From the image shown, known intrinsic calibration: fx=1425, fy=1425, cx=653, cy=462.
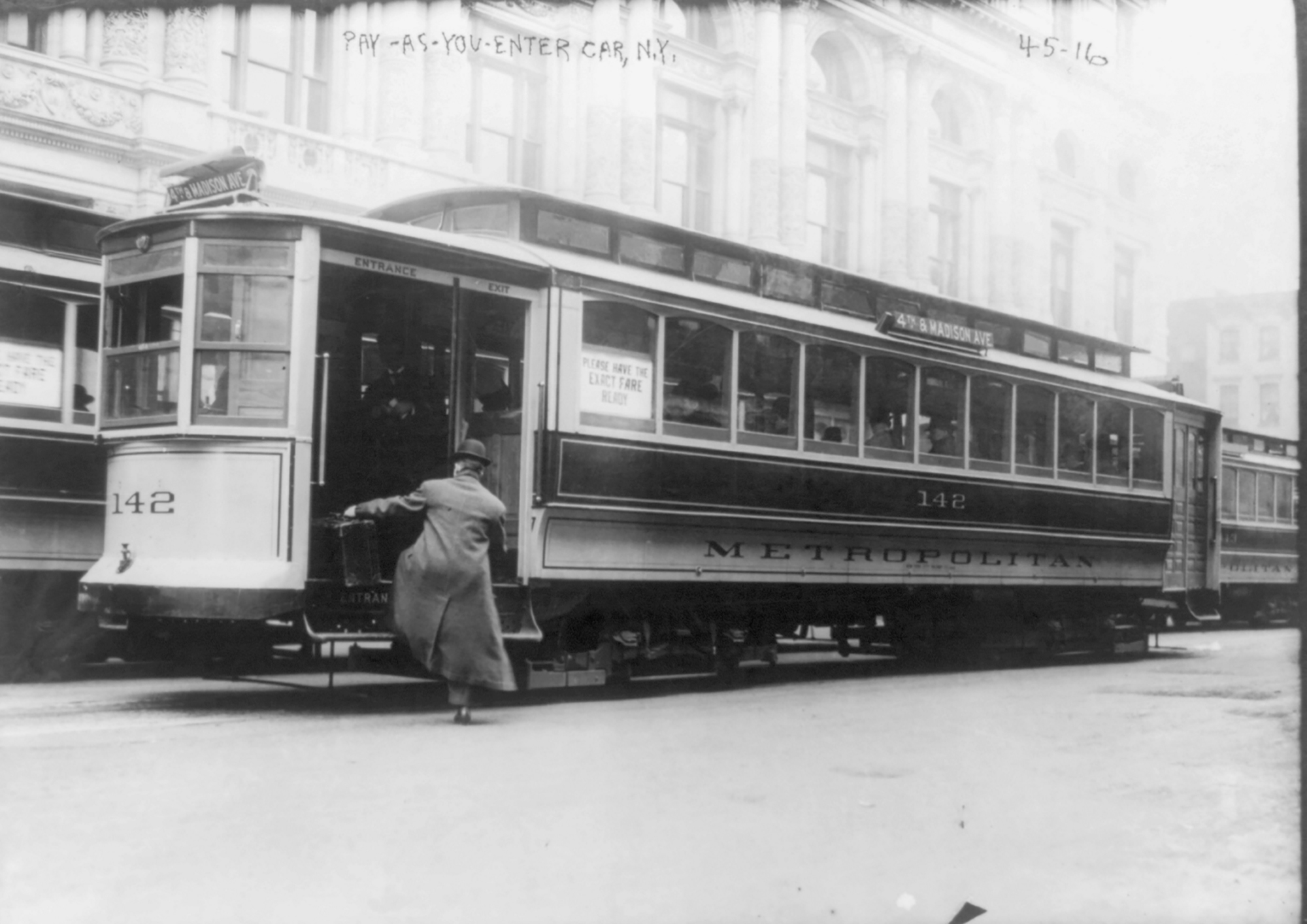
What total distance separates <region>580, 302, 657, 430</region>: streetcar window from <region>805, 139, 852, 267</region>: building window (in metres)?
2.34

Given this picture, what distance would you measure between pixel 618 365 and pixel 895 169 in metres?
3.38

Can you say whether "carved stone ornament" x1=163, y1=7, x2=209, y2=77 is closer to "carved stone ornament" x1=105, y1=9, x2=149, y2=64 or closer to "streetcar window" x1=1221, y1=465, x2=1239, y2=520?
"carved stone ornament" x1=105, y1=9, x2=149, y2=64

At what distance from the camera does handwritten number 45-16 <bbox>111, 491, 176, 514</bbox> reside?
27.4 feet

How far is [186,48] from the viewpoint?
13180 millimetres

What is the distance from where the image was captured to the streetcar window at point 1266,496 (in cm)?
1862

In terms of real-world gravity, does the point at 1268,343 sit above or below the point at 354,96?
below

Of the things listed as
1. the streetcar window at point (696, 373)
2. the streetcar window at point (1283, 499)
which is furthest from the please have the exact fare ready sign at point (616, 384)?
the streetcar window at point (1283, 499)

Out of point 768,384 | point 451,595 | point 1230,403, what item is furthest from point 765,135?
point 1230,403

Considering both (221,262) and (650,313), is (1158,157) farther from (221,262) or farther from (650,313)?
(221,262)

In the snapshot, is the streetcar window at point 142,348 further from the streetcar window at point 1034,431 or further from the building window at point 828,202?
the streetcar window at point 1034,431

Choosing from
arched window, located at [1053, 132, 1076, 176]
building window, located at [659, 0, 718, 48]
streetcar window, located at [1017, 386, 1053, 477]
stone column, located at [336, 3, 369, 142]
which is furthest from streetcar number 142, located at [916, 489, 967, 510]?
stone column, located at [336, 3, 369, 142]

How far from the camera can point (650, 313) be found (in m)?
10.1

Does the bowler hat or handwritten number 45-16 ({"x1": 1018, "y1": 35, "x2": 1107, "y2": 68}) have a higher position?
handwritten number 45-16 ({"x1": 1018, "y1": 35, "x2": 1107, "y2": 68})

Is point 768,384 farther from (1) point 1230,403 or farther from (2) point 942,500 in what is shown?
(1) point 1230,403
